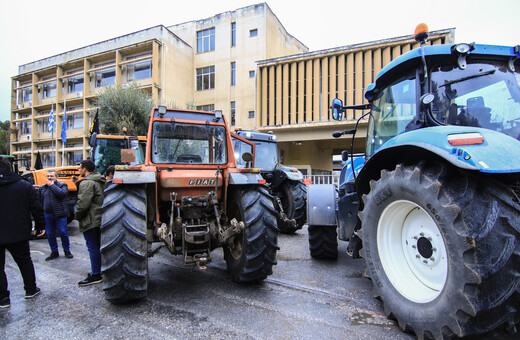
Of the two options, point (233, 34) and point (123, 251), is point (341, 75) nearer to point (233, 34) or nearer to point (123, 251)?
point (233, 34)

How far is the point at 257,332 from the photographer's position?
278 cm

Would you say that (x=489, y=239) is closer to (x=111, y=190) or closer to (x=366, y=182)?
(x=366, y=182)

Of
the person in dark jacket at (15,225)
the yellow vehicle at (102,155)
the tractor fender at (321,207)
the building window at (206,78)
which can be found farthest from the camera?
the building window at (206,78)

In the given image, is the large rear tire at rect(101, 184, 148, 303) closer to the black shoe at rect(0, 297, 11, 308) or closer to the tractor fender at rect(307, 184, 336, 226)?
the black shoe at rect(0, 297, 11, 308)

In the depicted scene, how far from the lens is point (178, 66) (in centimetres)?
2366

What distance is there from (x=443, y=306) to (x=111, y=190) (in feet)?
11.0

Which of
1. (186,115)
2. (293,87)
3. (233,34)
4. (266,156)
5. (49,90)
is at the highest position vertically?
(233,34)

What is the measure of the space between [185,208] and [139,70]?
2314 centimetres

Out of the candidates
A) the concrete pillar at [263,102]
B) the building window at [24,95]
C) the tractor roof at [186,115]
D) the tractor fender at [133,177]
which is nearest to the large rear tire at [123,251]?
the tractor fender at [133,177]

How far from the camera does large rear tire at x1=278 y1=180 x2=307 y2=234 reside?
7.74 m

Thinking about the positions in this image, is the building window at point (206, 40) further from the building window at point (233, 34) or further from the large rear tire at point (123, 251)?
the large rear tire at point (123, 251)

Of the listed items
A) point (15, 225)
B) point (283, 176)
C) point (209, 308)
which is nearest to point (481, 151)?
point (209, 308)

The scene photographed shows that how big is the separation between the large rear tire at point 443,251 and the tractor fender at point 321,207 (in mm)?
1641

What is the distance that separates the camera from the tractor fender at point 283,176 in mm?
7957
